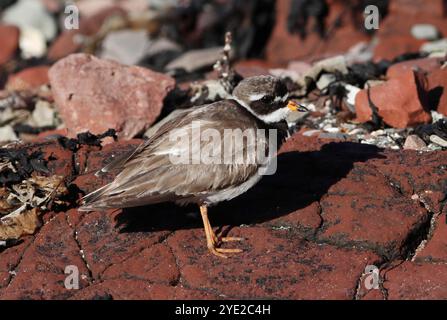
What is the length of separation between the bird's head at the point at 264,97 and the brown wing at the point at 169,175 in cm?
28

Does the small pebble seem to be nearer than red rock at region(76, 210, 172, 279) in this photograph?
No

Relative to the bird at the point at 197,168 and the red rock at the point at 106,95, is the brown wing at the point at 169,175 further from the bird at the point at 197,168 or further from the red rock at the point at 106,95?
the red rock at the point at 106,95

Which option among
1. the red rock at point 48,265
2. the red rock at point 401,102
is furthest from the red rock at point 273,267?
the red rock at point 401,102

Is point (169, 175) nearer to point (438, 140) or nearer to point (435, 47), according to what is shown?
point (438, 140)

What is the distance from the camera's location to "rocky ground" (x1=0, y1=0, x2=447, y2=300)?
5609 mm

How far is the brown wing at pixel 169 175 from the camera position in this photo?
5.88m

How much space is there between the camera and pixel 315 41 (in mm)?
13508

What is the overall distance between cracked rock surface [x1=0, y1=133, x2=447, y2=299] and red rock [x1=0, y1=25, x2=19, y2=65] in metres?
9.49

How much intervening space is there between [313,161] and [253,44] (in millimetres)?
7183

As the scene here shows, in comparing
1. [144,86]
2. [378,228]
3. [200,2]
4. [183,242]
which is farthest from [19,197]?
[200,2]

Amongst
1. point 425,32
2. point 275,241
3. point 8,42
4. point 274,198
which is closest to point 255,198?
point 274,198

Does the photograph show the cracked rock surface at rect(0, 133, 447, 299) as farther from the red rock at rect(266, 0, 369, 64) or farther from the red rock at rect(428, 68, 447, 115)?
the red rock at rect(266, 0, 369, 64)

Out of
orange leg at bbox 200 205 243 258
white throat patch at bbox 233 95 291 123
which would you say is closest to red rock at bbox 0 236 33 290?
orange leg at bbox 200 205 243 258

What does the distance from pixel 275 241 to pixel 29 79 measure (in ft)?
26.9
